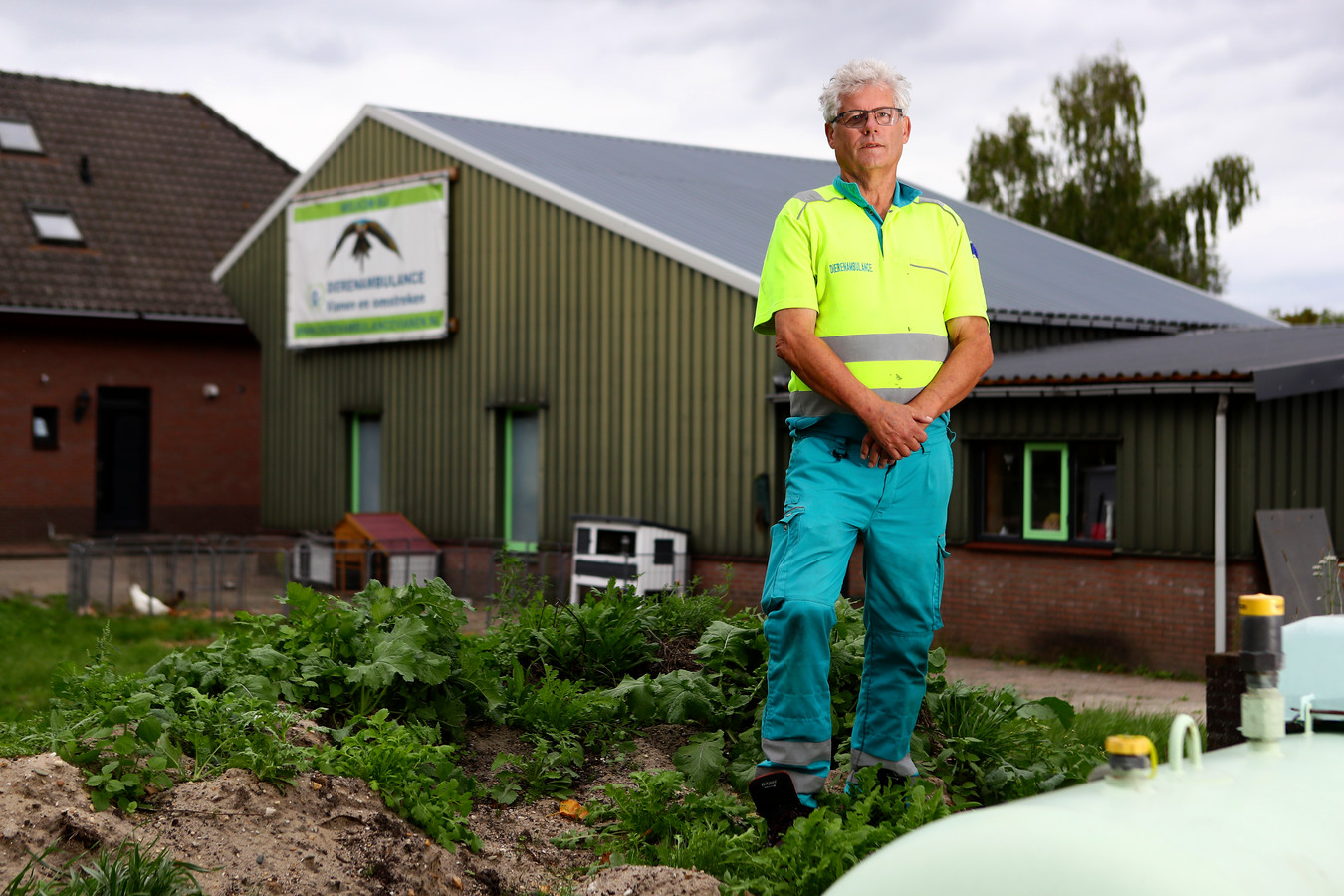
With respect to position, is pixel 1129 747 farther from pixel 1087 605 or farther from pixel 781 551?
pixel 1087 605

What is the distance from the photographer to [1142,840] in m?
1.68

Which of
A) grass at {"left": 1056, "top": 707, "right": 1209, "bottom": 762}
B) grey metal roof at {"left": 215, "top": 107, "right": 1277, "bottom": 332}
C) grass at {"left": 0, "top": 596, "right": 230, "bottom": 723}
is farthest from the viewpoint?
grey metal roof at {"left": 215, "top": 107, "right": 1277, "bottom": 332}

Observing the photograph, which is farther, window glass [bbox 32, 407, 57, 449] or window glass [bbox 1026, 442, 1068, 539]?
window glass [bbox 32, 407, 57, 449]

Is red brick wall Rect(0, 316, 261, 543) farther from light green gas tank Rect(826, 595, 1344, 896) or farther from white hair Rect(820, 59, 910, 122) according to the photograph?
light green gas tank Rect(826, 595, 1344, 896)

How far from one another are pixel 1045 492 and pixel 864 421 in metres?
9.74

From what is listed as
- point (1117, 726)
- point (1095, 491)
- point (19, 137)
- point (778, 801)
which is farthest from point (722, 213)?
point (19, 137)

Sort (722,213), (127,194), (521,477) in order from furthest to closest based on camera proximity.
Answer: (127,194), (722,213), (521,477)

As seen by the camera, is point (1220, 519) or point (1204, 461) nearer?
point (1220, 519)

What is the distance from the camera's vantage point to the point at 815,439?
4254 millimetres

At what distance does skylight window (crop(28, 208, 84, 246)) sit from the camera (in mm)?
25297

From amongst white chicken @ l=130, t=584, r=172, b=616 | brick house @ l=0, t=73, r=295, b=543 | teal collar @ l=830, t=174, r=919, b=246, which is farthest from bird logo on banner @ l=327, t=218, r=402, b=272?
teal collar @ l=830, t=174, r=919, b=246

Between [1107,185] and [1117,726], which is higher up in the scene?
[1107,185]

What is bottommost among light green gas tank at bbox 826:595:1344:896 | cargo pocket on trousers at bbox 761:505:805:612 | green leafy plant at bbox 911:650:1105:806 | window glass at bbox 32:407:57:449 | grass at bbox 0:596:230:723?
grass at bbox 0:596:230:723

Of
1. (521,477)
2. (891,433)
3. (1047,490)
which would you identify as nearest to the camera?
(891,433)
